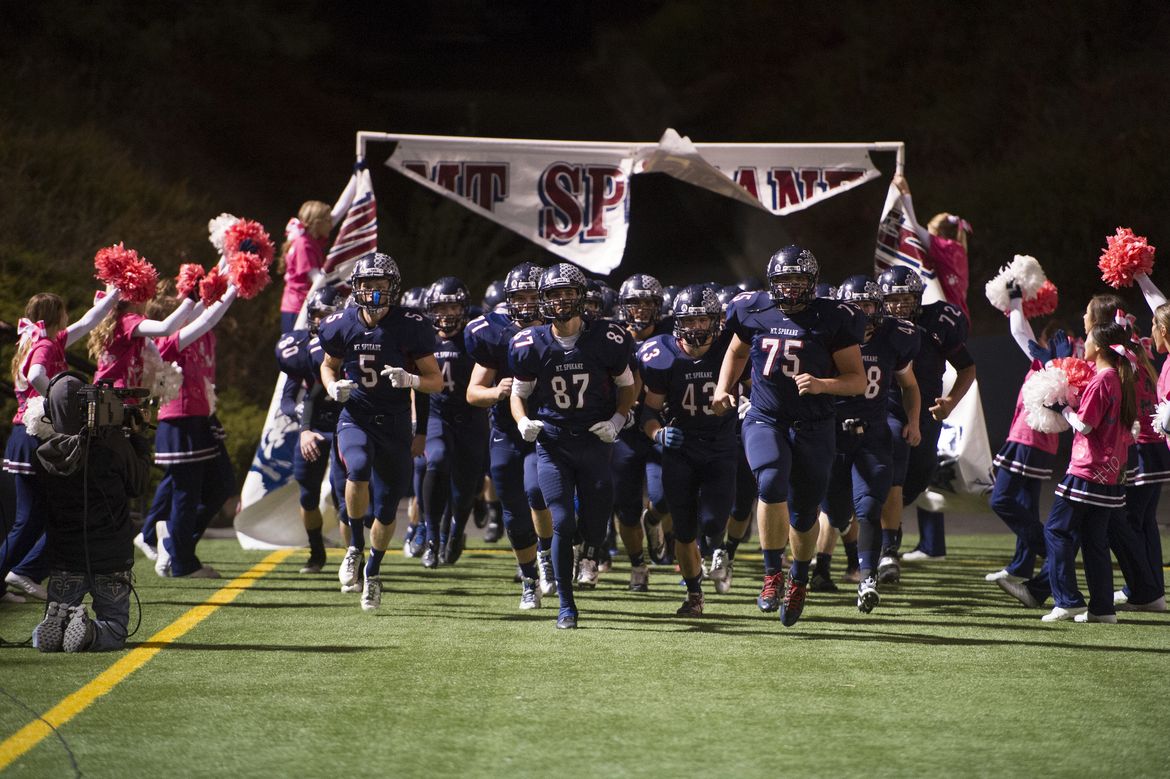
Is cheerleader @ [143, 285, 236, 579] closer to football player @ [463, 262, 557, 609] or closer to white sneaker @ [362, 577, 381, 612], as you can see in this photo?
football player @ [463, 262, 557, 609]

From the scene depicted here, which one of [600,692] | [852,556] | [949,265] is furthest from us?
[949,265]

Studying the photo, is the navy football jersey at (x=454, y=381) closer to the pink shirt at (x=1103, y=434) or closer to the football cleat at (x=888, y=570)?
the football cleat at (x=888, y=570)

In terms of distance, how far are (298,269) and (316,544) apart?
108 inches

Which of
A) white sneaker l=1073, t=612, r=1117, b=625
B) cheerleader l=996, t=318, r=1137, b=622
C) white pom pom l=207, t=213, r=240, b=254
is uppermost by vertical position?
white pom pom l=207, t=213, r=240, b=254

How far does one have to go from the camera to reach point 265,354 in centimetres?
1750

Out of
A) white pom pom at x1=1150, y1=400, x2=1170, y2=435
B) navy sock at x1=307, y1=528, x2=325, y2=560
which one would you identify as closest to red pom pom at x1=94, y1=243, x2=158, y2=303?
navy sock at x1=307, y1=528, x2=325, y2=560

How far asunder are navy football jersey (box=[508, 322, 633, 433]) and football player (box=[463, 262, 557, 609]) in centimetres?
55

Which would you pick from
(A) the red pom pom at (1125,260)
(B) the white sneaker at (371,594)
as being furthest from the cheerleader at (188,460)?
(A) the red pom pom at (1125,260)

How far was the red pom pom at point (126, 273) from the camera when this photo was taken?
26.7 feet

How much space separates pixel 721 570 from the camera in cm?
921

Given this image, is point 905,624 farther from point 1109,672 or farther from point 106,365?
point 106,365

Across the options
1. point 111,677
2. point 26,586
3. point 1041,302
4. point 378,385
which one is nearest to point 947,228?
point 1041,302

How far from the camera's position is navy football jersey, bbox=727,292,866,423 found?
772cm

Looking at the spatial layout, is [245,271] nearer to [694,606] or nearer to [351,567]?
[351,567]
